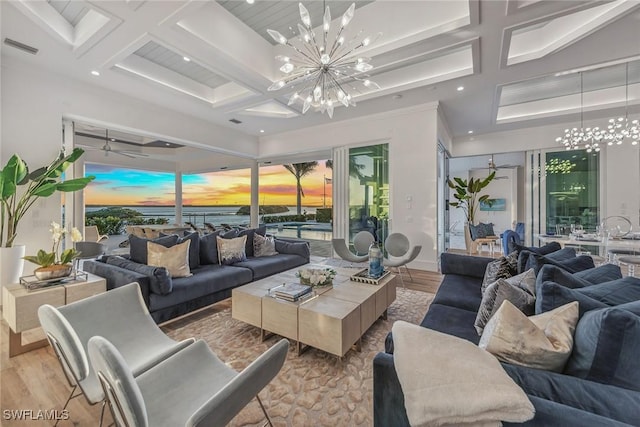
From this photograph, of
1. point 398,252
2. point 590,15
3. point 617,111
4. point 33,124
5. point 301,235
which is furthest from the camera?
point 301,235

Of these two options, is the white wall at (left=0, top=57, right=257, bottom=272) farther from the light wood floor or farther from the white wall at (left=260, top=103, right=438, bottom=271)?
the white wall at (left=260, top=103, right=438, bottom=271)

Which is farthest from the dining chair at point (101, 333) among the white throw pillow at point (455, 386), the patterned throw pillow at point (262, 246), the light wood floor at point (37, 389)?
the patterned throw pillow at point (262, 246)

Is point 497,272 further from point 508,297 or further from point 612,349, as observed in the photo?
point 612,349

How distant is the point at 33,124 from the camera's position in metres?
3.86

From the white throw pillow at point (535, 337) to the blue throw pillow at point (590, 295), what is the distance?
0.05m

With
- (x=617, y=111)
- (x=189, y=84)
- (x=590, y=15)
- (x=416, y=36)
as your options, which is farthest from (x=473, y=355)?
(x=617, y=111)

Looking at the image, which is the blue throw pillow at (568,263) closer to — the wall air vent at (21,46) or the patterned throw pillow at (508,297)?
the patterned throw pillow at (508,297)

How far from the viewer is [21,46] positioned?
3.35 meters

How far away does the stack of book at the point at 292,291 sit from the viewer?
2.52 meters

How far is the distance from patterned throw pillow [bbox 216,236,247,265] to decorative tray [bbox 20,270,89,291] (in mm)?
1595

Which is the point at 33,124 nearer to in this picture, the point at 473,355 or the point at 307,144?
the point at 307,144

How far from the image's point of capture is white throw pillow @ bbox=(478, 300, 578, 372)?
3.66 ft

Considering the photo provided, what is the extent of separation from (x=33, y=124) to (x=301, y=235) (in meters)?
7.81

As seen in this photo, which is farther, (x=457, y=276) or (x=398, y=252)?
(x=398, y=252)
